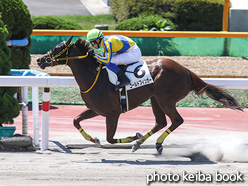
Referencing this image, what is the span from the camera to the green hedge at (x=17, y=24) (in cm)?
1025

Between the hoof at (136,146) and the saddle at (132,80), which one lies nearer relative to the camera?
the saddle at (132,80)

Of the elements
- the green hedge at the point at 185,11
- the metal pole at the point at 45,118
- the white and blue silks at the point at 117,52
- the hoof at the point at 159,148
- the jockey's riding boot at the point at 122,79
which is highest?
the white and blue silks at the point at 117,52

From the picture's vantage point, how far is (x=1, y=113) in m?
7.79

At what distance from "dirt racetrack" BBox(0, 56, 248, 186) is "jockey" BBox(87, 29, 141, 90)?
1.05m

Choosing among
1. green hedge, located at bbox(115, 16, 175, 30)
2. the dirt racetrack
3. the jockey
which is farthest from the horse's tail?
green hedge, located at bbox(115, 16, 175, 30)

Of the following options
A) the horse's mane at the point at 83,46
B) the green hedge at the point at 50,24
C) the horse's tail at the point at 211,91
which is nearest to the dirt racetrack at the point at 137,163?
the horse's tail at the point at 211,91

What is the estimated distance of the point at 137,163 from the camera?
21.4 feet

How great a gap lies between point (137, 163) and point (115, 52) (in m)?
1.50

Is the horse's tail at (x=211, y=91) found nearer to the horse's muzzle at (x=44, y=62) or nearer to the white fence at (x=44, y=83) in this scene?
the white fence at (x=44, y=83)

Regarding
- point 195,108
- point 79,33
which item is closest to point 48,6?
point 79,33

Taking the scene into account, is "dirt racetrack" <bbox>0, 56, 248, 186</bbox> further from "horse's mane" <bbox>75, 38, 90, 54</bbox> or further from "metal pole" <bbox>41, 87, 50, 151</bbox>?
"horse's mane" <bbox>75, 38, 90, 54</bbox>

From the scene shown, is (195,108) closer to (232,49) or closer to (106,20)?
(232,49)

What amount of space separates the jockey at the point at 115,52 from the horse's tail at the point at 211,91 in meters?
0.85

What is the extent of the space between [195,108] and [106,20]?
593 inches
